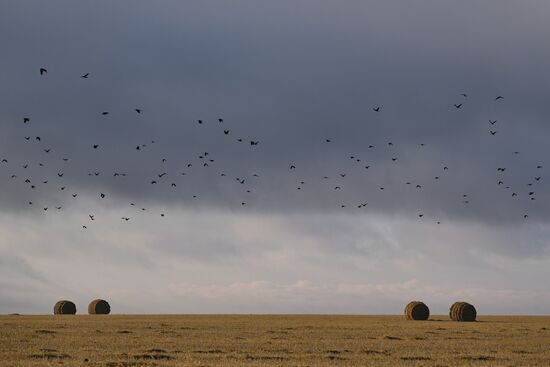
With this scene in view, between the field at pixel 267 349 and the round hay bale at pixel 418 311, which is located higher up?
the round hay bale at pixel 418 311

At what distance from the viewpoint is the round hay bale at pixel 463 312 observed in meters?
67.2

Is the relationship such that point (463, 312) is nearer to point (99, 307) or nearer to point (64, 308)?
point (99, 307)

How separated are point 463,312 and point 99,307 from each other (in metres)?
41.4

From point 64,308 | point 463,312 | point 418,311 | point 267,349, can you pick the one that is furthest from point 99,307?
point 267,349

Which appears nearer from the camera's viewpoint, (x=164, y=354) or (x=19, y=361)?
(x=19, y=361)

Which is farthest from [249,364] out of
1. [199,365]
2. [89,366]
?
[89,366]

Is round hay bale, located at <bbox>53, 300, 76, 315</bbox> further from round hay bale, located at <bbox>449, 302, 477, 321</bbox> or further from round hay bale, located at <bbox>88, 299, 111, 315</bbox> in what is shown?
round hay bale, located at <bbox>449, 302, 477, 321</bbox>

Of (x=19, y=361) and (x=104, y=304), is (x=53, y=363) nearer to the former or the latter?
(x=19, y=361)

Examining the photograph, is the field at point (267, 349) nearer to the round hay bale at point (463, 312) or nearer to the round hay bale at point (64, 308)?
the round hay bale at point (463, 312)

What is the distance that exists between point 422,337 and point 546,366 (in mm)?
15243

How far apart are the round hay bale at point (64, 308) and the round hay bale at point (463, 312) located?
44.2 metres

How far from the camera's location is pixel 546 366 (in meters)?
26.6

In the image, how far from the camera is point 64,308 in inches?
3410

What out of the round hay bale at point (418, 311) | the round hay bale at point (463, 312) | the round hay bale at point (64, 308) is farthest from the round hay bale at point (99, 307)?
the round hay bale at point (463, 312)
